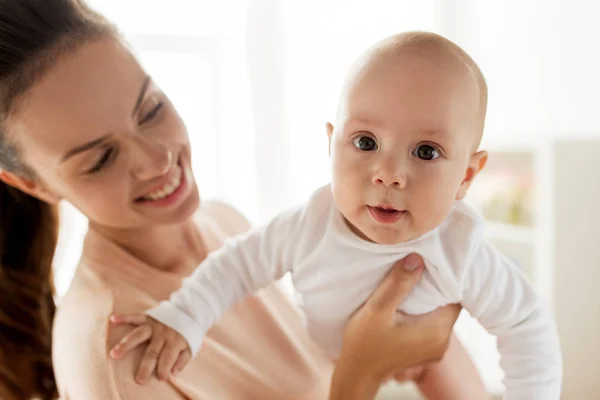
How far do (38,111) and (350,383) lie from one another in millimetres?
681

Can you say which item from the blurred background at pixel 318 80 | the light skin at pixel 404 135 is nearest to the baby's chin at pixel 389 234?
the light skin at pixel 404 135

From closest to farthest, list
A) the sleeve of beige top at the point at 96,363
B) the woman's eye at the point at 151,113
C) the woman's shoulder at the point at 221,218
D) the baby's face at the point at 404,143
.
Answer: the baby's face at the point at 404,143
the sleeve of beige top at the point at 96,363
the woman's eye at the point at 151,113
the woman's shoulder at the point at 221,218

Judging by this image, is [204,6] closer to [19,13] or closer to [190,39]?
[190,39]

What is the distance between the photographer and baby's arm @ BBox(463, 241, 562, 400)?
927mm

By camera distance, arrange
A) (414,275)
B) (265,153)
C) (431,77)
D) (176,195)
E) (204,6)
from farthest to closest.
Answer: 1. (265,153)
2. (204,6)
3. (176,195)
4. (414,275)
5. (431,77)

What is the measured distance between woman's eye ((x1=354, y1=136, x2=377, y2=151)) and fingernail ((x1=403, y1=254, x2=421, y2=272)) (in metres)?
0.20

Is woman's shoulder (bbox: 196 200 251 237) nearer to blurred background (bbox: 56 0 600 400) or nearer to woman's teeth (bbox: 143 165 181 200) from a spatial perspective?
woman's teeth (bbox: 143 165 181 200)

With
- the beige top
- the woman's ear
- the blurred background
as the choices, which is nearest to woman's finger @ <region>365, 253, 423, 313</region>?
the beige top

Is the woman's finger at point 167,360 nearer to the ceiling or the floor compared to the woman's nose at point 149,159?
nearer to the floor

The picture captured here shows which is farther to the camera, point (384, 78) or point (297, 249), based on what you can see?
point (297, 249)

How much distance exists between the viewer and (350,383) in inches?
39.8

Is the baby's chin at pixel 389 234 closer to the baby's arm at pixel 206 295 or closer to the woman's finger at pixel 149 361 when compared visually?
the baby's arm at pixel 206 295

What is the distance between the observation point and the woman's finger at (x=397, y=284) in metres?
0.93

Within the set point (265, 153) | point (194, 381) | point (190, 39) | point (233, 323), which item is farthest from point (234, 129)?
point (194, 381)
